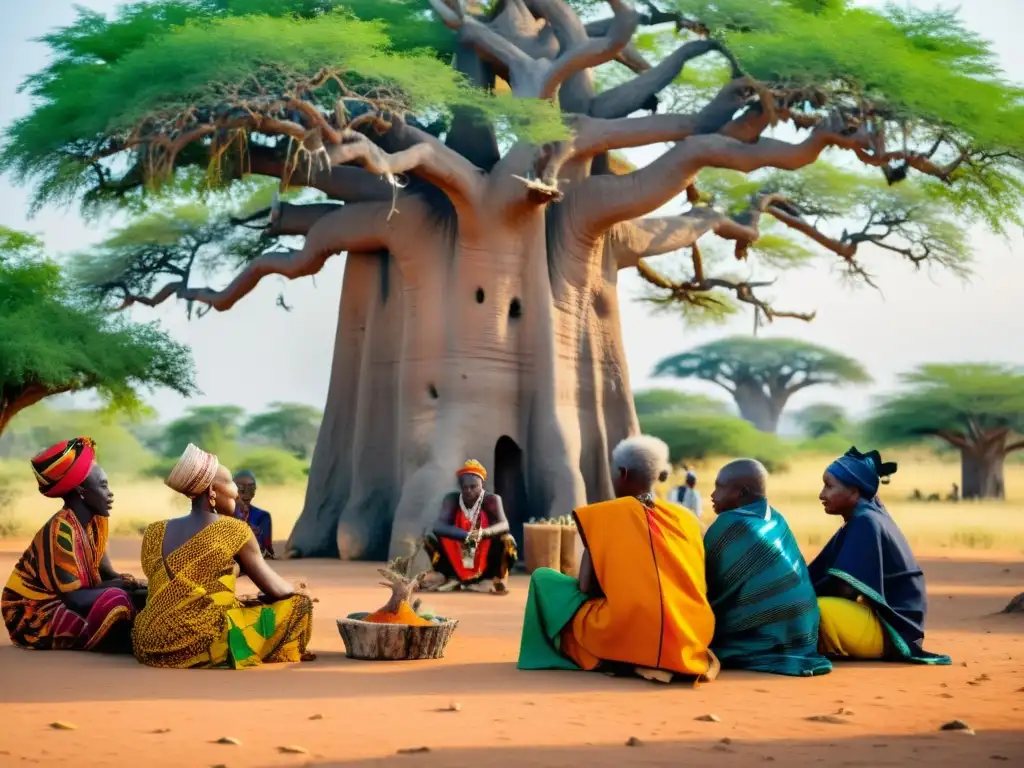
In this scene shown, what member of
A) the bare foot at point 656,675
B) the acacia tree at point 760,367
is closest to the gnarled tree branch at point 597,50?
the bare foot at point 656,675

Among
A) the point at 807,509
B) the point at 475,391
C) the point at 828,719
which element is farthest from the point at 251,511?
the point at 807,509

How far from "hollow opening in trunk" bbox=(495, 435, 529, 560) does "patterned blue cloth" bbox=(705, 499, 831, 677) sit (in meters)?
9.02

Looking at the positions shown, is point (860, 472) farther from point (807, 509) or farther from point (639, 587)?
point (807, 509)

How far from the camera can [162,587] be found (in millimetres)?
7082

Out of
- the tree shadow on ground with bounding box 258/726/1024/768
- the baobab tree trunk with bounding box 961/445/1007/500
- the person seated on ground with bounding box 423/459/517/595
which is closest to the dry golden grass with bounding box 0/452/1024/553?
the baobab tree trunk with bounding box 961/445/1007/500

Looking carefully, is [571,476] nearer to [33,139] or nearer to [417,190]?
[417,190]

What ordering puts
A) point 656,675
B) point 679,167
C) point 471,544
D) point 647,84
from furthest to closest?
point 647,84 < point 679,167 < point 471,544 < point 656,675

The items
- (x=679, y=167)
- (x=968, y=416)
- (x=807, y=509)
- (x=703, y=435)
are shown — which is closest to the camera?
(x=679, y=167)

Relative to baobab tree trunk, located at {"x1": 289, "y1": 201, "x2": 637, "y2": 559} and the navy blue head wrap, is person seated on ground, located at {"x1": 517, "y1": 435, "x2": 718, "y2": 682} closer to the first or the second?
the navy blue head wrap

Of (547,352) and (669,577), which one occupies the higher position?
(547,352)

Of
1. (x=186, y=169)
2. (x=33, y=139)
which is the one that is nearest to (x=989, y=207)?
A: (x=186, y=169)

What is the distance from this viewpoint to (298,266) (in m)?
17.3

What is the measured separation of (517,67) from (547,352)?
10.1 ft

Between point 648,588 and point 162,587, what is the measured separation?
2.33 meters
